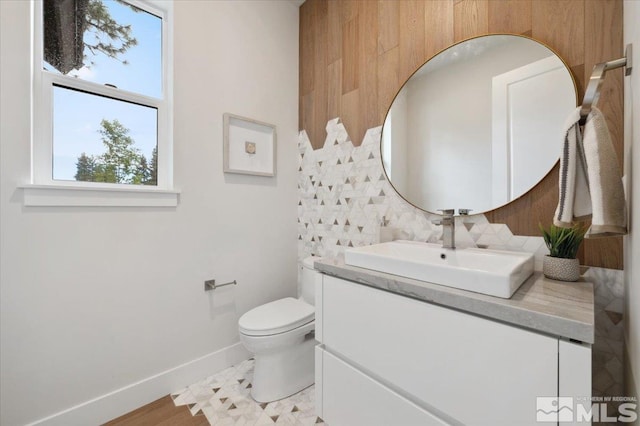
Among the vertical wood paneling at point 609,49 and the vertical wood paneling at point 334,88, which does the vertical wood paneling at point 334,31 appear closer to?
the vertical wood paneling at point 334,88

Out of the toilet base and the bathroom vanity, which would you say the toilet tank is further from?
A: the bathroom vanity

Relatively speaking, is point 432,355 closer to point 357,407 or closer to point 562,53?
point 357,407

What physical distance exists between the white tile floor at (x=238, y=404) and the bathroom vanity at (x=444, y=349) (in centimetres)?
32

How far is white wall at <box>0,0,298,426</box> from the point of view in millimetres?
1183

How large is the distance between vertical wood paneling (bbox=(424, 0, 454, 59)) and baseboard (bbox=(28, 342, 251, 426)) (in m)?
2.21

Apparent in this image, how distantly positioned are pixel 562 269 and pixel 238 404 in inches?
64.5

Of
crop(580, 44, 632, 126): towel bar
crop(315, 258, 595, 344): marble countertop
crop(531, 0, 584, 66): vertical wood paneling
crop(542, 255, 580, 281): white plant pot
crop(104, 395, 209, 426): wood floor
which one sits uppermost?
crop(531, 0, 584, 66): vertical wood paneling

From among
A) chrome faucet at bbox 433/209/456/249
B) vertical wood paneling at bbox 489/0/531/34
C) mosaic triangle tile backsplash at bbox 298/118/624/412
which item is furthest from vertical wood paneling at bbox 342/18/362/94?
chrome faucet at bbox 433/209/456/249

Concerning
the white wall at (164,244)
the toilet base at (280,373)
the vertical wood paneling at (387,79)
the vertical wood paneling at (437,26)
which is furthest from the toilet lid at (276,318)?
the vertical wood paneling at (437,26)

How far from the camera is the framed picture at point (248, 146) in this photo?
1843 mm

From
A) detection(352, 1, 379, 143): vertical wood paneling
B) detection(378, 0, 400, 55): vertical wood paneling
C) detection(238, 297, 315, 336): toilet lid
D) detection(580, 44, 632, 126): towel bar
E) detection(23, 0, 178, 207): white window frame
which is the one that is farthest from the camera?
detection(352, 1, 379, 143): vertical wood paneling

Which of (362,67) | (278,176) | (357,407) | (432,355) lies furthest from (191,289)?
(362,67)

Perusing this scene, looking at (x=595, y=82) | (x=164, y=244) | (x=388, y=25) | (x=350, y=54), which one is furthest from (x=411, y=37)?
(x=164, y=244)

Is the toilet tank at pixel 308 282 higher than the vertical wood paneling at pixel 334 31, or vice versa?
the vertical wood paneling at pixel 334 31
